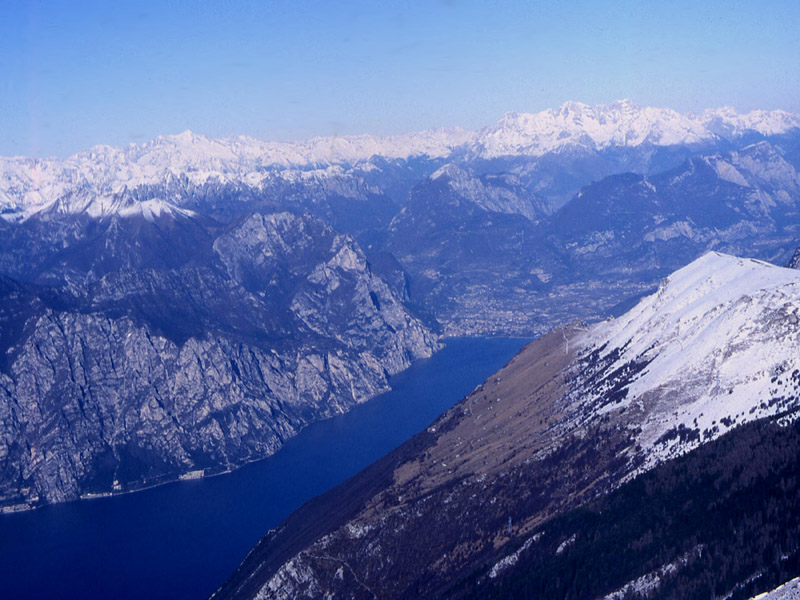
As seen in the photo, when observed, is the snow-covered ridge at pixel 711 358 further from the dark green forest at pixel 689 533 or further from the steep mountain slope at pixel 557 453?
the dark green forest at pixel 689 533

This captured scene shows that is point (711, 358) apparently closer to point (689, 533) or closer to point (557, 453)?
point (557, 453)

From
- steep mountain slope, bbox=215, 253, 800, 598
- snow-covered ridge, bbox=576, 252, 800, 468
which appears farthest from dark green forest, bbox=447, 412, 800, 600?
snow-covered ridge, bbox=576, 252, 800, 468

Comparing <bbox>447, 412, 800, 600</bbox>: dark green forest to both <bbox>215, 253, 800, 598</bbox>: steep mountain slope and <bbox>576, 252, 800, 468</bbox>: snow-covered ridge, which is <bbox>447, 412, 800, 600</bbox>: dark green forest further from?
<bbox>576, 252, 800, 468</bbox>: snow-covered ridge

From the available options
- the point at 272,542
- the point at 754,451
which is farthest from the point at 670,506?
the point at 272,542

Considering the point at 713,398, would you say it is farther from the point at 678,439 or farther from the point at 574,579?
the point at 574,579

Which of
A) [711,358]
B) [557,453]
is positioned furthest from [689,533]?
[711,358]

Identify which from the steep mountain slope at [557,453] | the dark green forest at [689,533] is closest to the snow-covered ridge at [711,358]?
the steep mountain slope at [557,453]

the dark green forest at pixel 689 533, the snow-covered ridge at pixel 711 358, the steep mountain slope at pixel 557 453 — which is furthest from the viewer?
the steep mountain slope at pixel 557 453

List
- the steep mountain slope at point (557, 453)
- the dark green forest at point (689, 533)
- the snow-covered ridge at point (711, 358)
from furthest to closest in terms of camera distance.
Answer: the steep mountain slope at point (557, 453) < the snow-covered ridge at point (711, 358) < the dark green forest at point (689, 533)
